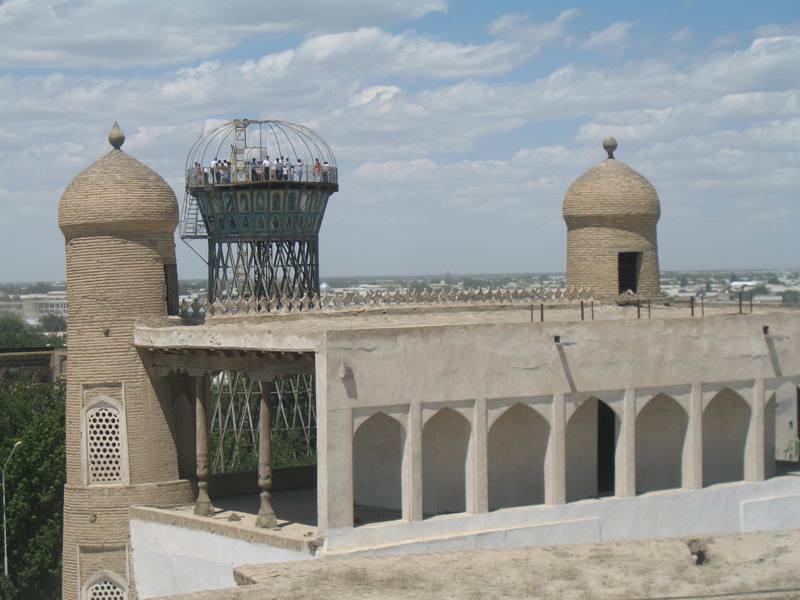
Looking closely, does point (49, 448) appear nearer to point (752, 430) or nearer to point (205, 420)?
point (205, 420)

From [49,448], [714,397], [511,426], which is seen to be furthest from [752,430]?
[49,448]

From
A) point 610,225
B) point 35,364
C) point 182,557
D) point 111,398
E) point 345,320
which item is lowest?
point 182,557

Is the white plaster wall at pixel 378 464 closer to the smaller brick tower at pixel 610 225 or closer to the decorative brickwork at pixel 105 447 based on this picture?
the decorative brickwork at pixel 105 447

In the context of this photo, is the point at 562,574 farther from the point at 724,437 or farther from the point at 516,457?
the point at 724,437

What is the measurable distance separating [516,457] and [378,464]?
99.3 inches

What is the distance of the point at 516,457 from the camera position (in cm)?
2488

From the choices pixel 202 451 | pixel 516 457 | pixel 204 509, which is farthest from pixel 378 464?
pixel 204 509

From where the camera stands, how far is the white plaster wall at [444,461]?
23781mm

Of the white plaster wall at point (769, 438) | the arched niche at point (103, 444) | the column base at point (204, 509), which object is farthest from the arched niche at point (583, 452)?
the arched niche at point (103, 444)

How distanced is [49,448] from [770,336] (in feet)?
54.9

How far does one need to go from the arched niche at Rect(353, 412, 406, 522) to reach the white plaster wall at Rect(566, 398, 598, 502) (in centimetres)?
338

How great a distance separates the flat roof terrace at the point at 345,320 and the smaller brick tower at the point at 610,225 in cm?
111

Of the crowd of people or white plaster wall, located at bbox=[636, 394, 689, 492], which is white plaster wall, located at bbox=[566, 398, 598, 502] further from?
the crowd of people

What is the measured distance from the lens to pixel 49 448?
3306 cm
